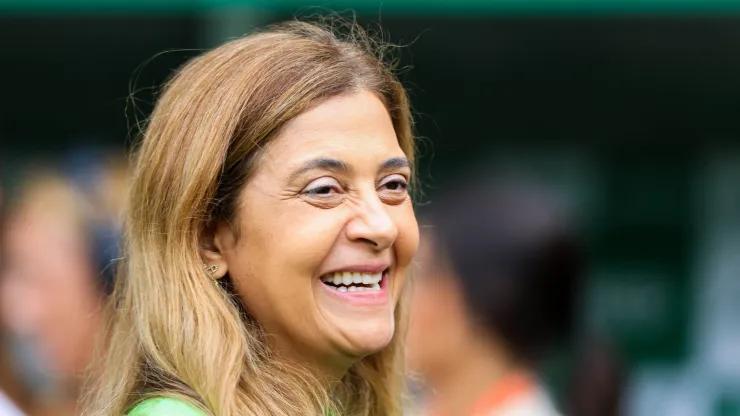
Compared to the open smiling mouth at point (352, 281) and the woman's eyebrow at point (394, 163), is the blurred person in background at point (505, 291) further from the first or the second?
the open smiling mouth at point (352, 281)

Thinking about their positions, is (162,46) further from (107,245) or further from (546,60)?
(107,245)

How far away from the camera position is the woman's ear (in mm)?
2385

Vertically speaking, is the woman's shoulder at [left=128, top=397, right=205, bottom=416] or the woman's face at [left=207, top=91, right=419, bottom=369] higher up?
the woman's face at [left=207, top=91, right=419, bottom=369]

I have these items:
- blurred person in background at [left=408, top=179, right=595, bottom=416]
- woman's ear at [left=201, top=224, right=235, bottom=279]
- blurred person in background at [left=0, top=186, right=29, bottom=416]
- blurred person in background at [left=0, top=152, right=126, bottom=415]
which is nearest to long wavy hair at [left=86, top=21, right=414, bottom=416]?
woman's ear at [left=201, top=224, right=235, bottom=279]

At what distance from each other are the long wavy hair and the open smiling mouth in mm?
194

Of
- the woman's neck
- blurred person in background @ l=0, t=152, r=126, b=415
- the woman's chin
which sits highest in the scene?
the woman's chin

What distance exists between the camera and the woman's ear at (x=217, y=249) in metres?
2.38

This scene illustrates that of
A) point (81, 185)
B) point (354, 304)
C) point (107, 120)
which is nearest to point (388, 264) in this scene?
point (354, 304)

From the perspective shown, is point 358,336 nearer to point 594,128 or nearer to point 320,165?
point 320,165

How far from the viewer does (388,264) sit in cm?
239

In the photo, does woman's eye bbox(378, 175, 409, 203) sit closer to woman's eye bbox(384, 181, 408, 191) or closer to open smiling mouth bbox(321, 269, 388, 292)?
woman's eye bbox(384, 181, 408, 191)

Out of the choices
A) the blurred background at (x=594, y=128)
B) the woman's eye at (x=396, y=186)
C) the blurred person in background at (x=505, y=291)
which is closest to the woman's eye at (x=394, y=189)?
the woman's eye at (x=396, y=186)

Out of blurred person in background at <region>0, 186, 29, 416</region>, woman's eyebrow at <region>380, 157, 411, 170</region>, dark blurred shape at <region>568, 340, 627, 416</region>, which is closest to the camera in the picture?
woman's eyebrow at <region>380, 157, 411, 170</region>

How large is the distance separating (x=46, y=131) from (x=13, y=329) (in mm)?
4157
